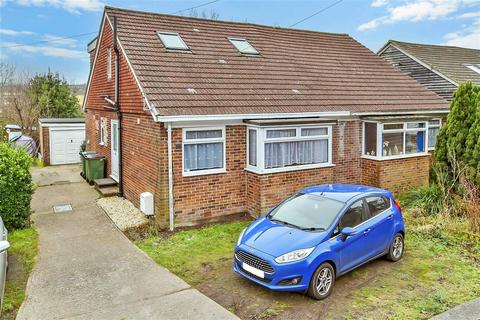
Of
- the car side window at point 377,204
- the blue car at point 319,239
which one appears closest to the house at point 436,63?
the car side window at point 377,204

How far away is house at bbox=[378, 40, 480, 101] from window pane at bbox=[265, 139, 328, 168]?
9922mm

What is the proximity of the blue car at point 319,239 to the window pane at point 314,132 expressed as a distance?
11.0 feet

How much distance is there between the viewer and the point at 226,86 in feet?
36.9

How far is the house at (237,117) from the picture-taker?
9.88m

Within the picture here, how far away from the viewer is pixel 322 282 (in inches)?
243

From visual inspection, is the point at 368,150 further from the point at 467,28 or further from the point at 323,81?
the point at 467,28

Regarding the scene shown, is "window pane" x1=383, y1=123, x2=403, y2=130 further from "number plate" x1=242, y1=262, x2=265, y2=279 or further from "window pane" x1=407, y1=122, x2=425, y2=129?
"number plate" x1=242, y1=262, x2=265, y2=279

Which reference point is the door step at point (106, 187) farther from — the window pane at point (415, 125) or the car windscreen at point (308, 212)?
the window pane at point (415, 125)

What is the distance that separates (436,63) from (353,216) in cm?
1611

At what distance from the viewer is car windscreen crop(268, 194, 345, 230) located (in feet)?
21.9

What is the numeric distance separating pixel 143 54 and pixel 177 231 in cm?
506

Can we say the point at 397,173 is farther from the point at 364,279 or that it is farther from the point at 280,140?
the point at 364,279

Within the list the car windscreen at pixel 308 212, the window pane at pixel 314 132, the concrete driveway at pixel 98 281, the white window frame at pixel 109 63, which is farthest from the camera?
the white window frame at pixel 109 63

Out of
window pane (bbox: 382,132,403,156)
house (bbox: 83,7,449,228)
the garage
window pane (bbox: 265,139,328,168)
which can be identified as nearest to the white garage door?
the garage
